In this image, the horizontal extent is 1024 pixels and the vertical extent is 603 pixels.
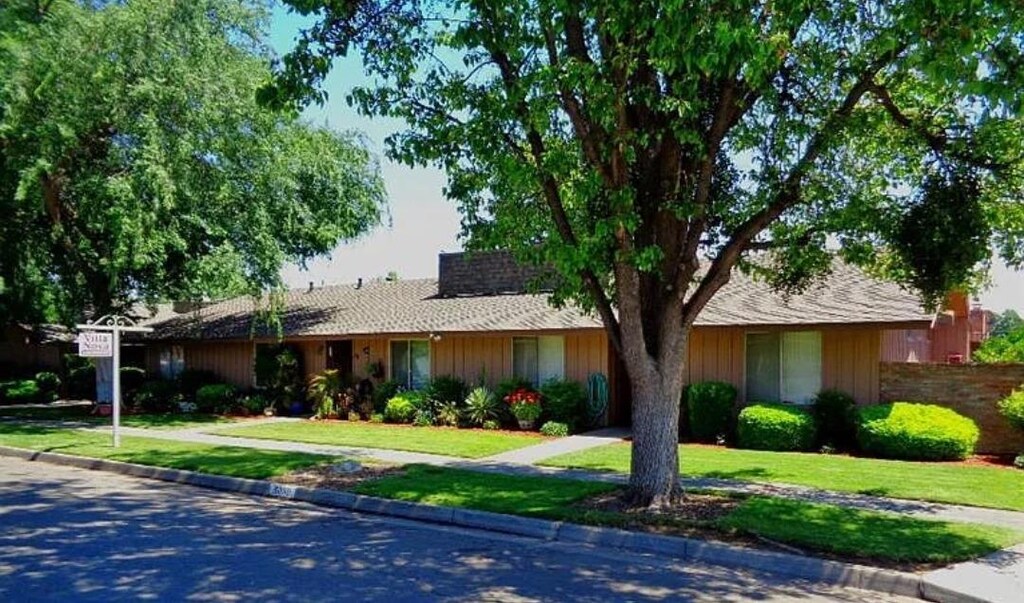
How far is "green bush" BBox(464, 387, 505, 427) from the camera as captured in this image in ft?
67.5

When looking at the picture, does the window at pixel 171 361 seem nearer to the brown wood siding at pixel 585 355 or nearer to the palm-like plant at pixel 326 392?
the palm-like plant at pixel 326 392

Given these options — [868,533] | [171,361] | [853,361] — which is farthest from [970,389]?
[171,361]

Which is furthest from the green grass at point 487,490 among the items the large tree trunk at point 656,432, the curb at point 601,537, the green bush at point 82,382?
the green bush at point 82,382

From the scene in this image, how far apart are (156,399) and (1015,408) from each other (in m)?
23.3

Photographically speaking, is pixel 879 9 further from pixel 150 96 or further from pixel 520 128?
pixel 150 96

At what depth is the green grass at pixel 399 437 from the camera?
16469 millimetres

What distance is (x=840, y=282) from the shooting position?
18.8m

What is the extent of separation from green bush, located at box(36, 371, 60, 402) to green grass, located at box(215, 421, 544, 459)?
51.1 ft

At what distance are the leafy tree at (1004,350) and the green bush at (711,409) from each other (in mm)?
10312

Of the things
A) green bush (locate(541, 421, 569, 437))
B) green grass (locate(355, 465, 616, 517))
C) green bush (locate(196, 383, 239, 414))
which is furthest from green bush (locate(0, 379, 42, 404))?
green grass (locate(355, 465, 616, 517))

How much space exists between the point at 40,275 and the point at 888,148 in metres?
24.2

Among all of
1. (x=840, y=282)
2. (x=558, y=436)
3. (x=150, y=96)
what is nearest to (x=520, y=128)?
(x=558, y=436)

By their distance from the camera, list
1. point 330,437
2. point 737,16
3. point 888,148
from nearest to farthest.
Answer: point 737,16
point 888,148
point 330,437

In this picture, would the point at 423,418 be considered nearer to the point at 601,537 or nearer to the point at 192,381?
the point at 192,381
